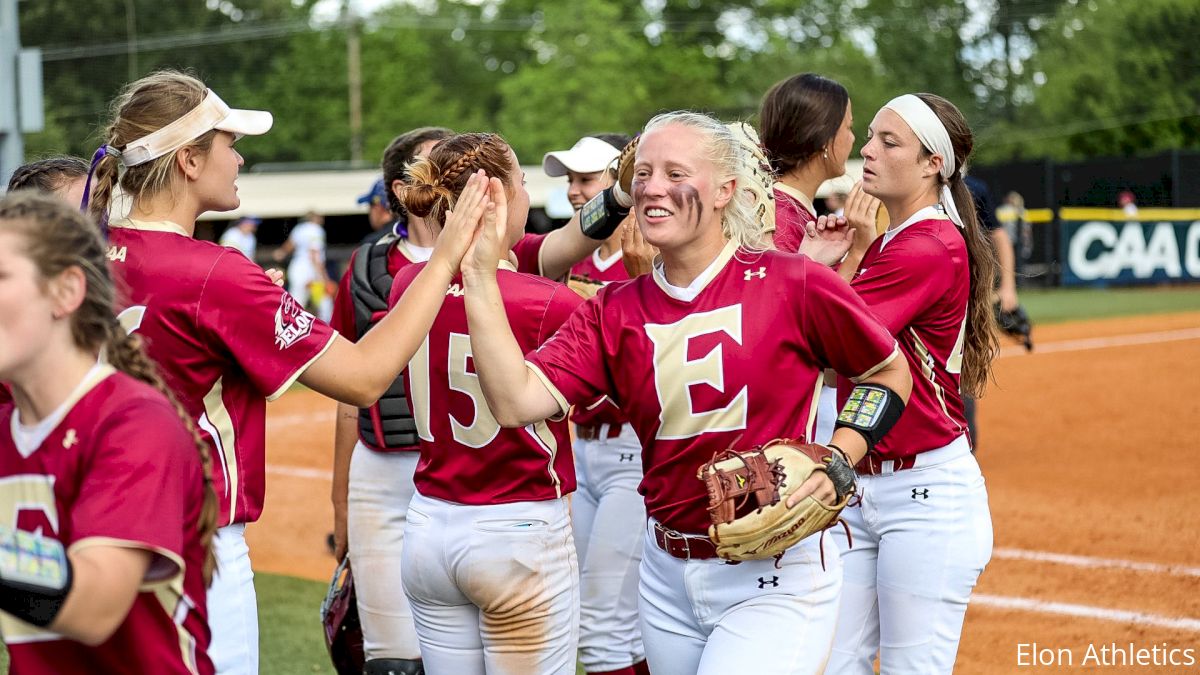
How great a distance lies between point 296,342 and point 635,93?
153 feet

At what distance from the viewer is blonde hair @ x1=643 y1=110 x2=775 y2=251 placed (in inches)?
134

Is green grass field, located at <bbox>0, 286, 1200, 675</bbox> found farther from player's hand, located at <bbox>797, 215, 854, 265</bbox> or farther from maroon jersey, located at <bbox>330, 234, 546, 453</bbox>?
player's hand, located at <bbox>797, 215, 854, 265</bbox>

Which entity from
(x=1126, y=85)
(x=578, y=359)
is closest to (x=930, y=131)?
(x=578, y=359)

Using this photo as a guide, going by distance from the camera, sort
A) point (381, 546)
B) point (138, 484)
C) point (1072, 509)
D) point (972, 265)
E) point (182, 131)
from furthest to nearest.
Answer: point (1072, 509)
point (381, 546)
point (972, 265)
point (182, 131)
point (138, 484)

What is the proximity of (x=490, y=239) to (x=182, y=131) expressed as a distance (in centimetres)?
81

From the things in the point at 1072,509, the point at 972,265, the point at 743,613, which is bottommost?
the point at 1072,509

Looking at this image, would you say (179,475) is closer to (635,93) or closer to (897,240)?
(897,240)

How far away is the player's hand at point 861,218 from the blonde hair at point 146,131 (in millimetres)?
1958

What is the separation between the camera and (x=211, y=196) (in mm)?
3330

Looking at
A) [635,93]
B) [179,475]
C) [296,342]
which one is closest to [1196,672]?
[296,342]

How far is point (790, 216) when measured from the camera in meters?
4.43

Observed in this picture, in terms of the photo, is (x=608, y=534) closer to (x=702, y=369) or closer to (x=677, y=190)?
(x=702, y=369)

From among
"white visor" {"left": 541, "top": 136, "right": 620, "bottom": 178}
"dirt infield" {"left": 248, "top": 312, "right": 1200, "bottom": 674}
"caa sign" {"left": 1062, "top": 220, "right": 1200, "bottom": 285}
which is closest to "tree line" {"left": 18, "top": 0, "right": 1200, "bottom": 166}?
"caa sign" {"left": 1062, "top": 220, "right": 1200, "bottom": 285}

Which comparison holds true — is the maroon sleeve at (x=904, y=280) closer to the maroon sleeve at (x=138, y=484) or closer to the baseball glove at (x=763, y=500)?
the baseball glove at (x=763, y=500)
